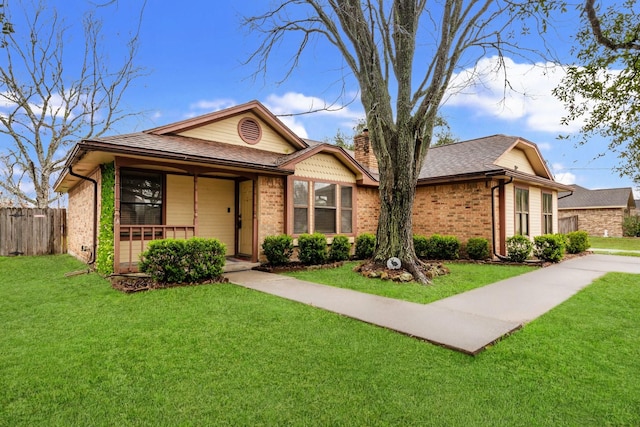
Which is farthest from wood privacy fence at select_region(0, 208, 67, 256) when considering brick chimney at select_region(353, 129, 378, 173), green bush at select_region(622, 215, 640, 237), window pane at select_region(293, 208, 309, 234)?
green bush at select_region(622, 215, 640, 237)

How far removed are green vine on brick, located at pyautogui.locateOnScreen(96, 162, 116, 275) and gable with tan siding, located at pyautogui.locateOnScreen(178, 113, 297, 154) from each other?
264 cm

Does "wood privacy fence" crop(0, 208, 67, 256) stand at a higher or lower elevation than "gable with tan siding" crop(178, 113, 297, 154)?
lower

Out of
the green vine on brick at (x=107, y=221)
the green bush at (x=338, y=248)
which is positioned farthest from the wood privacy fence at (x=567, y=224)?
the green vine on brick at (x=107, y=221)

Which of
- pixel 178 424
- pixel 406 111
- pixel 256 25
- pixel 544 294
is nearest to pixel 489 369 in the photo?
pixel 178 424

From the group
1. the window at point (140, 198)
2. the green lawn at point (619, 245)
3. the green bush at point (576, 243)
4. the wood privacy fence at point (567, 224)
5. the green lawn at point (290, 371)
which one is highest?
the window at point (140, 198)

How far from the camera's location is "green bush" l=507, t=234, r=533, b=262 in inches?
417

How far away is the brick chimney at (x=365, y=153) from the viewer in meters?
14.3

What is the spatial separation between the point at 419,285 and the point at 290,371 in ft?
15.5

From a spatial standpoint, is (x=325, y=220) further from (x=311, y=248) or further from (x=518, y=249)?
(x=518, y=249)

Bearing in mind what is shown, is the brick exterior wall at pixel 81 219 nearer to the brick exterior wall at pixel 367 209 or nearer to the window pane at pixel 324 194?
the window pane at pixel 324 194

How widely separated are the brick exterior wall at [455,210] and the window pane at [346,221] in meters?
2.99

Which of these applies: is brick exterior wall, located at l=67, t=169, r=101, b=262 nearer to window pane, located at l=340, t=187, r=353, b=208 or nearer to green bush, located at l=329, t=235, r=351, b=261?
green bush, located at l=329, t=235, r=351, b=261

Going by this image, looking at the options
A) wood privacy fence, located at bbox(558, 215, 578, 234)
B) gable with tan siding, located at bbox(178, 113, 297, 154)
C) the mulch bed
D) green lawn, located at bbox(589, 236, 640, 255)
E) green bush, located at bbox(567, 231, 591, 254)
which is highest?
gable with tan siding, located at bbox(178, 113, 297, 154)

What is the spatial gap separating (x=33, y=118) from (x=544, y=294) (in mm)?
25898
